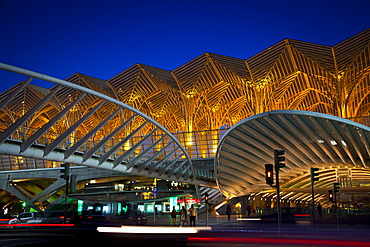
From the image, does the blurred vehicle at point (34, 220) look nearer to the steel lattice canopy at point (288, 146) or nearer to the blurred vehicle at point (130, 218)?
the blurred vehicle at point (130, 218)

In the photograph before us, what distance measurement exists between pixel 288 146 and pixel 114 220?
13761 mm

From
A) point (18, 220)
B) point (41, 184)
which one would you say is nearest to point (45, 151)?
point (18, 220)

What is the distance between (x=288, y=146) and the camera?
2931cm

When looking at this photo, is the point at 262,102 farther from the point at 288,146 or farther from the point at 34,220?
the point at 34,220

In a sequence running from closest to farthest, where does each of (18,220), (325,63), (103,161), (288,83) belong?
(103,161) < (18,220) < (325,63) < (288,83)

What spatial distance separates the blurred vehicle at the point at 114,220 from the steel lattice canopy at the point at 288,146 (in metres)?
7.74

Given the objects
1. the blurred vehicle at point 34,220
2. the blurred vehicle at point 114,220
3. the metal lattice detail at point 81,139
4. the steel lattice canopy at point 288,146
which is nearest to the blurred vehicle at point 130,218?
the blurred vehicle at point 114,220

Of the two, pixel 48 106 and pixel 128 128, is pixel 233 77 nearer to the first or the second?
pixel 128 128

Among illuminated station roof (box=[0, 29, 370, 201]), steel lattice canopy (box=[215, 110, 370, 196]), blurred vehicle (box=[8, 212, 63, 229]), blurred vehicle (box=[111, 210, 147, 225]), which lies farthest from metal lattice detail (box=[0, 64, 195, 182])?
blurred vehicle (box=[8, 212, 63, 229])

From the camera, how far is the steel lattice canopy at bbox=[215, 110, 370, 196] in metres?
24.7

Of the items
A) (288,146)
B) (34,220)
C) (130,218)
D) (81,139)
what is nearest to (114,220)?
(130,218)

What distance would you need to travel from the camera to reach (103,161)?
25.3 m

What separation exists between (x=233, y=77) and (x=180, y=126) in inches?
1009

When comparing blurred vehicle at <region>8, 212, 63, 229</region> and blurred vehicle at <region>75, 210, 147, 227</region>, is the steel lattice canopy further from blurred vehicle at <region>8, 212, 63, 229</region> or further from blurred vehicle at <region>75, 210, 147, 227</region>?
blurred vehicle at <region>8, 212, 63, 229</region>
